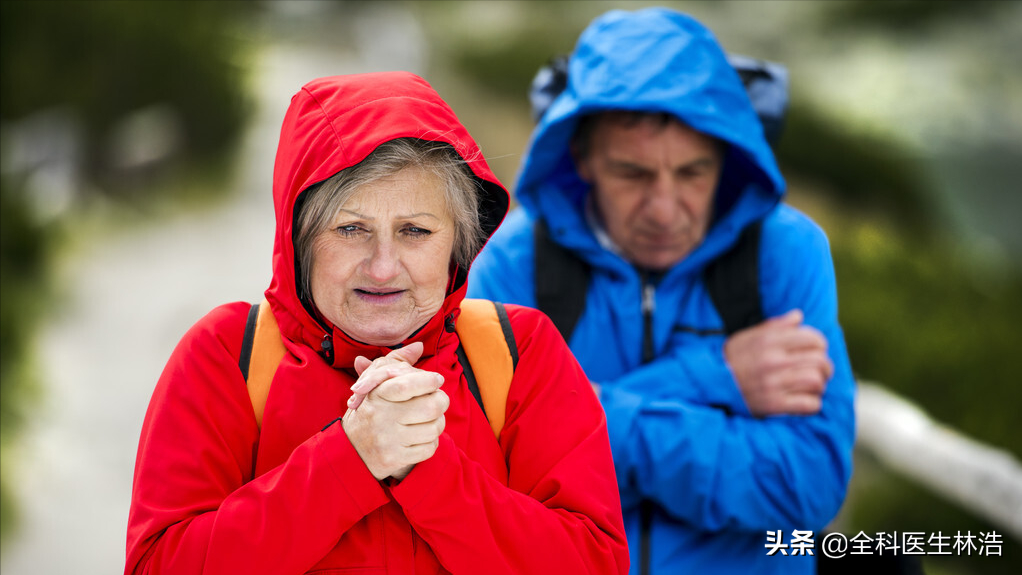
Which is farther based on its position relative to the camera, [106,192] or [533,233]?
[106,192]

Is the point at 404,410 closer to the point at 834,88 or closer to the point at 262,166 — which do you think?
the point at 262,166

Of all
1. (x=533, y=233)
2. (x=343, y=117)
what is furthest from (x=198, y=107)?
(x=343, y=117)

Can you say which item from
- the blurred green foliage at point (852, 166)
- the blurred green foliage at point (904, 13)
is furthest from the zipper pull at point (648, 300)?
the blurred green foliage at point (904, 13)

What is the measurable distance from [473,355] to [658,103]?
986mm

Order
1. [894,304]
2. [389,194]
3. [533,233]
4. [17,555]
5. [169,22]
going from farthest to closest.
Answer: [169,22], [894,304], [17,555], [533,233], [389,194]

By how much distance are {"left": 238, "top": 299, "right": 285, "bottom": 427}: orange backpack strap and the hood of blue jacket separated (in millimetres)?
1050

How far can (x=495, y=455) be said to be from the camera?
163 cm

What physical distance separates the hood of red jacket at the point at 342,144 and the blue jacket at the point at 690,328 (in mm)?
836

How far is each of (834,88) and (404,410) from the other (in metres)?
10.8

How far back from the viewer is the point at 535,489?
1590mm

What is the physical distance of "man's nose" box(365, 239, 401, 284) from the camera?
1.52 m

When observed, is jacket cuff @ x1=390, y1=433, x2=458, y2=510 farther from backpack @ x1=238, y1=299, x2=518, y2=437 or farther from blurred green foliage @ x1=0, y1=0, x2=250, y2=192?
blurred green foliage @ x1=0, y1=0, x2=250, y2=192

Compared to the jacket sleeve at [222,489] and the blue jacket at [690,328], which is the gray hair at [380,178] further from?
the blue jacket at [690,328]

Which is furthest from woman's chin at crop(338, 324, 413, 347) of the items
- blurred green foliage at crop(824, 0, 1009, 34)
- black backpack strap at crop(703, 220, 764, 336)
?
blurred green foliage at crop(824, 0, 1009, 34)
